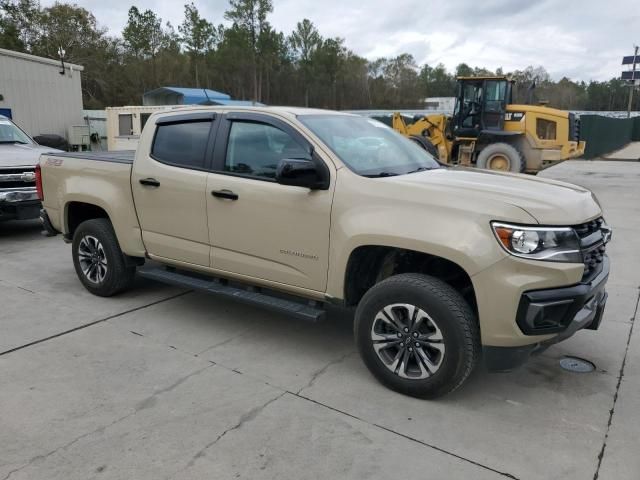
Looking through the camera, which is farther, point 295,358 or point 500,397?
point 295,358

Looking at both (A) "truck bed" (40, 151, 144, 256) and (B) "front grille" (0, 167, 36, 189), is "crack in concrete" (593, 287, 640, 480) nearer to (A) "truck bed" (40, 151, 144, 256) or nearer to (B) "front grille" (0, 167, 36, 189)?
(A) "truck bed" (40, 151, 144, 256)

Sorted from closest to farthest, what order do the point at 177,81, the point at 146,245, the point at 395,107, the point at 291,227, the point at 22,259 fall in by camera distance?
1. the point at 291,227
2. the point at 146,245
3. the point at 22,259
4. the point at 177,81
5. the point at 395,107

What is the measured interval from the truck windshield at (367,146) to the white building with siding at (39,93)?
16355 mm

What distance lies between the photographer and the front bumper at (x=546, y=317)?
9.84ft

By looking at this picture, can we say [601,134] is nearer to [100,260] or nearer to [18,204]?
[18,204]

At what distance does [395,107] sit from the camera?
82.6 m

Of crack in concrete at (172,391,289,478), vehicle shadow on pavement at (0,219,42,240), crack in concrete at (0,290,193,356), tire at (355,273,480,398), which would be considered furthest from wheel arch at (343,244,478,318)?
vehicle shadow on pavement at (0,219,42,240)

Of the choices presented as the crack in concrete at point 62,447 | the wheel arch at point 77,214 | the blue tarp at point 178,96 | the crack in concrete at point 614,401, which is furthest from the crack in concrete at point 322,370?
the blue tarp at point 178,96

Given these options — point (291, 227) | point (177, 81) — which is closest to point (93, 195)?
point (291, 227)

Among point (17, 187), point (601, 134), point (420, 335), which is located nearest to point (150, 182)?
point (420, 335)

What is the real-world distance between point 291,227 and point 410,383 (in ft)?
4.42

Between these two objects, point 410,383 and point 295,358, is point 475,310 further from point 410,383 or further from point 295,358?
point 295,358

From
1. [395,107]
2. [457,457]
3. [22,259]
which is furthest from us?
[395,107]

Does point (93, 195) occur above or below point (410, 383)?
above
